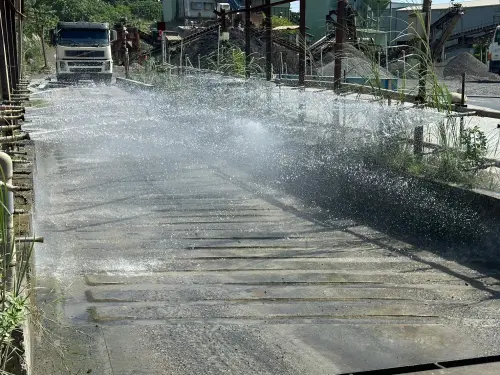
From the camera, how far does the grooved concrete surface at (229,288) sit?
393 cm

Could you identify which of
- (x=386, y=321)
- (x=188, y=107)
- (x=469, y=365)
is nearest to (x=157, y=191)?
(x=386, y=321)

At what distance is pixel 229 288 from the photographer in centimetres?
501

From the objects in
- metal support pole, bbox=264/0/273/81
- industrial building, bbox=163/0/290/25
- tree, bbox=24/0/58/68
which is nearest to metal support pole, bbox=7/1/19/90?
metal support pole, bbox=264/0/273/81

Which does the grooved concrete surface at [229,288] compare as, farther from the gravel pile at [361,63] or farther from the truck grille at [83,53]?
the truck grille at [83,53]

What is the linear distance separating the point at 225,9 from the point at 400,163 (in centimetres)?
1164

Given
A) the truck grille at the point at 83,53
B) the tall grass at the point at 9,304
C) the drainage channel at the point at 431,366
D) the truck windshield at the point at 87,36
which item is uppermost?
the truck windshield at the point at 87,36

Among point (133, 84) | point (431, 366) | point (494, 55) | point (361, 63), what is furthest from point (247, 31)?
point (494, 55)

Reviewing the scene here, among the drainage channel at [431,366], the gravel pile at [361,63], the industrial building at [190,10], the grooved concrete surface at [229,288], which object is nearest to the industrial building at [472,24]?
the industrial building at [190,10]

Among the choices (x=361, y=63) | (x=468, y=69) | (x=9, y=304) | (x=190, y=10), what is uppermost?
(x=190, y=10)

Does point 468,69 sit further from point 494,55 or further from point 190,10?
point 190,10

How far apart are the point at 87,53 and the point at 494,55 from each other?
20.5 metres

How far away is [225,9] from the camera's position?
711 inches

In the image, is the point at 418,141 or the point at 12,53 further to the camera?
the point at 12,53

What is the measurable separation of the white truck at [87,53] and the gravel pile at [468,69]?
1623cm
